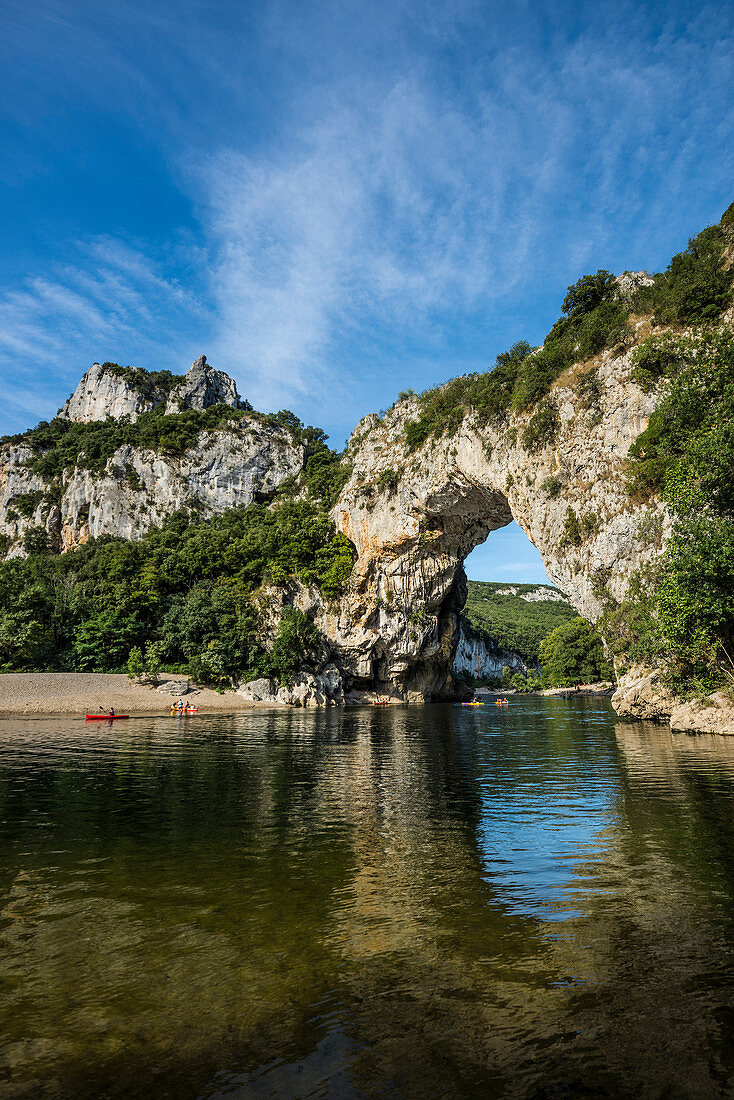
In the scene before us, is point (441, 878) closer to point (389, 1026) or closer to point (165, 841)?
point (389, 1026)

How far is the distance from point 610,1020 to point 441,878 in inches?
127

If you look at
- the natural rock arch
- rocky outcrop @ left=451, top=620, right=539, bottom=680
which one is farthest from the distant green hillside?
the natural rock arch

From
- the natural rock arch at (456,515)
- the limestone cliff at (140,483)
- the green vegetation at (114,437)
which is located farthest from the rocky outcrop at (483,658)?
the green vegetation at (114,437)

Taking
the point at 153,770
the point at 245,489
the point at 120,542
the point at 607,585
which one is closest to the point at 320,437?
the point at 245,489

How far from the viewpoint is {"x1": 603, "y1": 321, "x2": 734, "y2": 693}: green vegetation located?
66.5 ft

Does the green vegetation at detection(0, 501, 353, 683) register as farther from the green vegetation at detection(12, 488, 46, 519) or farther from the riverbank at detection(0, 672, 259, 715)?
the green vegetation at detection(12, 488, 46, 519)

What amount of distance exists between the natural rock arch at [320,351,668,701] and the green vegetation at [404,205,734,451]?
98cm

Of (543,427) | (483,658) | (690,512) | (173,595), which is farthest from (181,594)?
(483,658)

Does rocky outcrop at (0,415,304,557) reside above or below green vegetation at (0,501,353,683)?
above

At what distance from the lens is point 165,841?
8617 millimetres

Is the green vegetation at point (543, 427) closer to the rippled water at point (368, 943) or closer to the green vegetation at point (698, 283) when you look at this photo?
the green vegetation at point (698, 283)

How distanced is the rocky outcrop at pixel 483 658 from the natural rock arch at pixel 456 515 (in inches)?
1673

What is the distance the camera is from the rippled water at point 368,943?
135 inches

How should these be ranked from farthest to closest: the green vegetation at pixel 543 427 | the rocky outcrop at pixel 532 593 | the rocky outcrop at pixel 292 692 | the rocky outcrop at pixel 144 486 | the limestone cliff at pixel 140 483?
the rocky outcrop at pixel 532 593, the limestone cliff at pixel 140 483, the rocky outcrop at pixel 144 486, the rocky outcrop at pixel 292 692, the green vegetation at pixel 543 427
